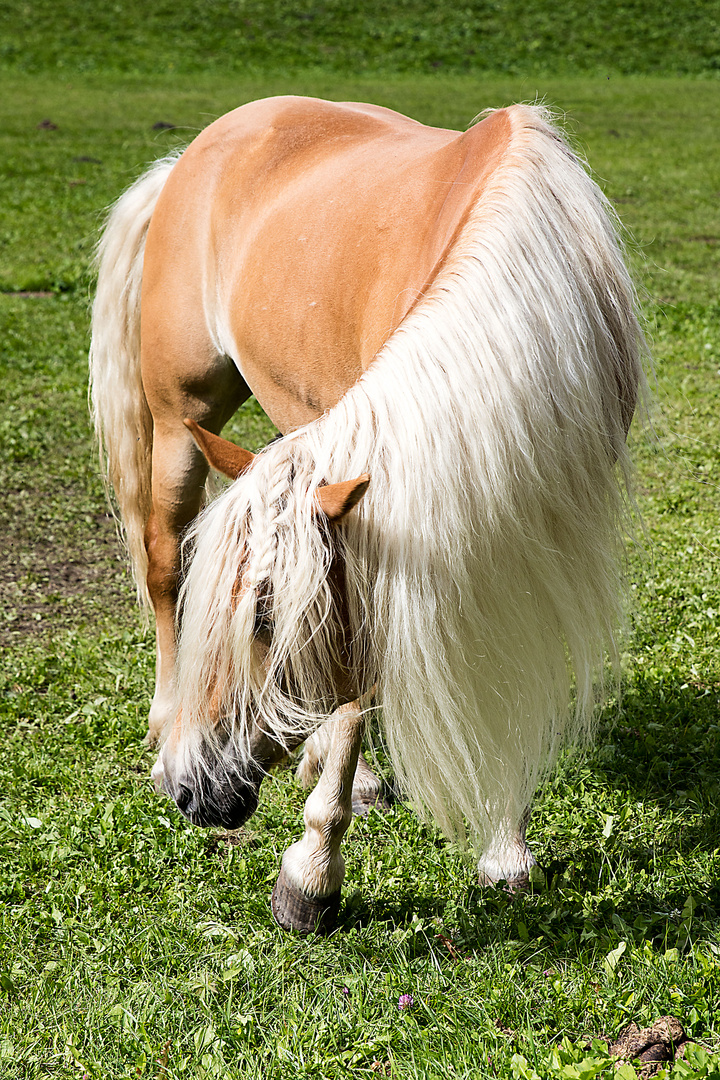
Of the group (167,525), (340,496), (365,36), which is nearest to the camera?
(340,496)

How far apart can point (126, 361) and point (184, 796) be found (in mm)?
1955

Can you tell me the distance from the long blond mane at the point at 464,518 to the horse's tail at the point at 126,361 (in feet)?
6.05

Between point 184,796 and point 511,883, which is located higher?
point 184,796

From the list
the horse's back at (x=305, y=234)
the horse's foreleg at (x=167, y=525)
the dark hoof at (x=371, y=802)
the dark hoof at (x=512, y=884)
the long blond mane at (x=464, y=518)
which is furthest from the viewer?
the horse's foreleg at (x=167, y=525)

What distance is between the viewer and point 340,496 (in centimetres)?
148

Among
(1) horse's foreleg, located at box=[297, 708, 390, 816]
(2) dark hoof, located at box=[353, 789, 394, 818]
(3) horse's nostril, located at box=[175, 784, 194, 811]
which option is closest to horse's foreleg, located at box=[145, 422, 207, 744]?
(1) horse's foreleg, located at box=[297, 708, 390, 816]

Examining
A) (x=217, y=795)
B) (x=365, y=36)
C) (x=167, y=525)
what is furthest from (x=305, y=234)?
(x=365, y=36)

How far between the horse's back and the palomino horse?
0.02 metres

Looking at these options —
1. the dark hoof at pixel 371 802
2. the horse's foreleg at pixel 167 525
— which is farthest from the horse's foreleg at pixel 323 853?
the horse's foreleg at pixel 167 525

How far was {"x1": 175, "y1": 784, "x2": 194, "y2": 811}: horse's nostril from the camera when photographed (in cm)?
194

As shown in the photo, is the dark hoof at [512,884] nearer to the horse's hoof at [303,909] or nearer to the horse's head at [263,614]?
the horse's hoof at [303,909]

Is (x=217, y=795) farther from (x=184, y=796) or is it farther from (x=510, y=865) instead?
(x=510, y=865)

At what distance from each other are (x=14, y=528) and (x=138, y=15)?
26.3m

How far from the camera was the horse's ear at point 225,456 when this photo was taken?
1646mm
